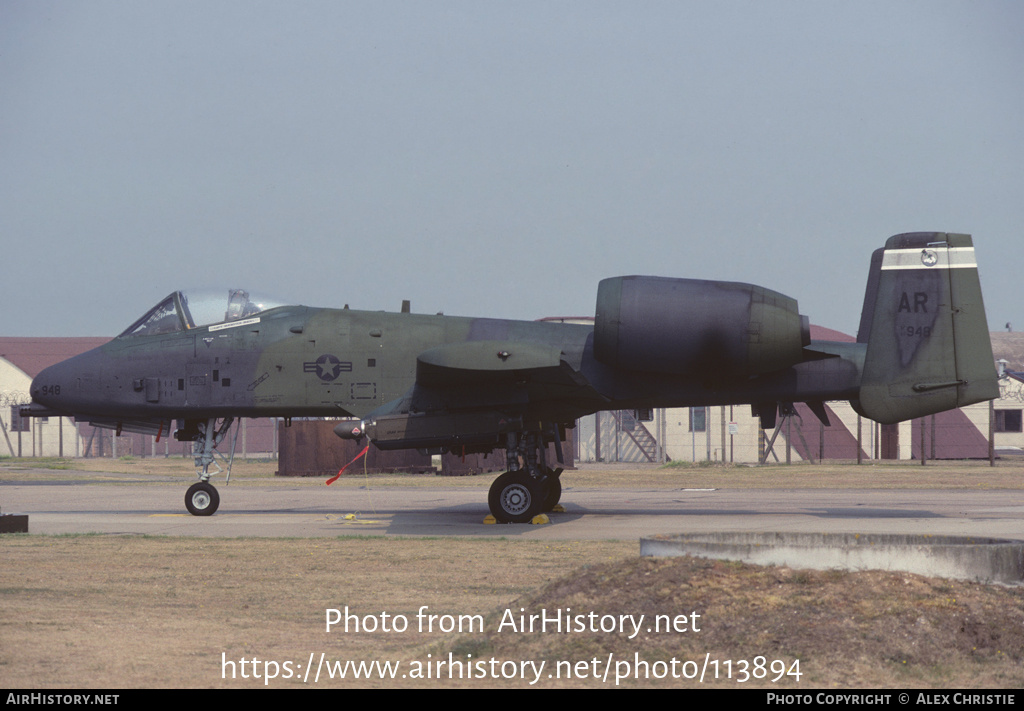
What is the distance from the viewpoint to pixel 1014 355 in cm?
7919

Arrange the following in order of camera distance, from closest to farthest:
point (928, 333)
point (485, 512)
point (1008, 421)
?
point (928, 333) < point (485, 512) < point (1008, 421)

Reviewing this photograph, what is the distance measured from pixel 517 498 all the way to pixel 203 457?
6.49 m

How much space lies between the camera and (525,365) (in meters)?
16.4

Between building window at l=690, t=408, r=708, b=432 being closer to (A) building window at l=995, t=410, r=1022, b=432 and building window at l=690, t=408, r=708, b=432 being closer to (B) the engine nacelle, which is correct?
(A) building window at l=995, t=410, r=1022, b=432

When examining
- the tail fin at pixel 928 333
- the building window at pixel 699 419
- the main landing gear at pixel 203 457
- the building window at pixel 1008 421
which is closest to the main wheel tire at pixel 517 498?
the main landing gear at pixel 203 457

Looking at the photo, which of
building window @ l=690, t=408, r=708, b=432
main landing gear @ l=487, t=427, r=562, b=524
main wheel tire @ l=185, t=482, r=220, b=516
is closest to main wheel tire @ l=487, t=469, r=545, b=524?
main landing gear @ l=487, t=427, r=562, b=524

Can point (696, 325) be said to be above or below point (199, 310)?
below

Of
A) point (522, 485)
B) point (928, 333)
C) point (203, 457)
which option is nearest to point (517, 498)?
point (522, 485)

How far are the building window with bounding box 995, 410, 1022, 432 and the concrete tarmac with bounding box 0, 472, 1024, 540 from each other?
1584 inches

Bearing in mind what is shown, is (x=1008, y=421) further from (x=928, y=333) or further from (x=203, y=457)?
(x=203, y=457)

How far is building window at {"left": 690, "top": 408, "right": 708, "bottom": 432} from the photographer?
5338 centimetres

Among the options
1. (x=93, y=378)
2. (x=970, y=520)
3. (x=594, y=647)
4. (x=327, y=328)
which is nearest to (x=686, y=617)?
(x=594, y=647)
